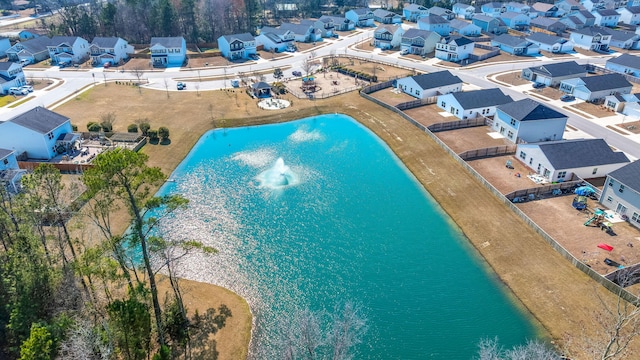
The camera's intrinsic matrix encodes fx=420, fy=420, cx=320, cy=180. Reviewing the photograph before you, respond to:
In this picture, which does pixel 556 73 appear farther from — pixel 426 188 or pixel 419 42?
pixel 426 188

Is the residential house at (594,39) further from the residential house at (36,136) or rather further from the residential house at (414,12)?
the residential house at (36,136)

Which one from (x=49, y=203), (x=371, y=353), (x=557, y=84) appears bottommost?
(x=371, y=353)

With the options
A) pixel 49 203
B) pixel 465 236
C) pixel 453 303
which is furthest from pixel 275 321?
pixel 465 236

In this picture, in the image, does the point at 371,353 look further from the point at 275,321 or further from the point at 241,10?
the point at 241,10

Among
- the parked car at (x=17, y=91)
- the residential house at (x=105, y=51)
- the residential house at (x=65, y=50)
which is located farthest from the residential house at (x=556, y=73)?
the residential house at (x=65, y=50)

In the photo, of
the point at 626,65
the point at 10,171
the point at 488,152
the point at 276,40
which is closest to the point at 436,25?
the point at 276,40

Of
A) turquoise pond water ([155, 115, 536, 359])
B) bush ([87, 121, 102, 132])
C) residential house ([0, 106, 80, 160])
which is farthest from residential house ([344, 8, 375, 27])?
residential house ([0, 106, 80, 160])

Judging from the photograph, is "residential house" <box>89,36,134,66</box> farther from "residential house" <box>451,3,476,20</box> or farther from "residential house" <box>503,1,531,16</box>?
"residential house" <box>503,1,531,16</box>
